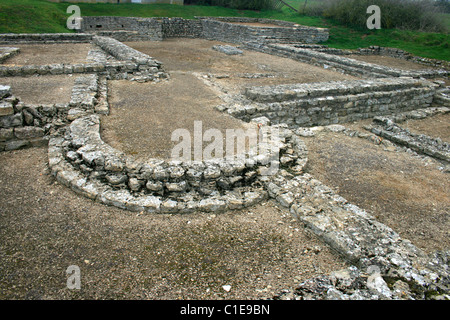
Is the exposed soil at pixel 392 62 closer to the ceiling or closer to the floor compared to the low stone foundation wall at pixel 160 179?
closer to the ceiling

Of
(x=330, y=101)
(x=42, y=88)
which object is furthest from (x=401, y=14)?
(x=42, y=88)

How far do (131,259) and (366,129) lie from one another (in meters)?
8.39

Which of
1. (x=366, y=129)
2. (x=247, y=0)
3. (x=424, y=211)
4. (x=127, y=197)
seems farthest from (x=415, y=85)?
(x=247, y=0)

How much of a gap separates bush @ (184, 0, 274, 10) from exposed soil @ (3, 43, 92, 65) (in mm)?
18776

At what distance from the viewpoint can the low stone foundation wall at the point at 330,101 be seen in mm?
8656

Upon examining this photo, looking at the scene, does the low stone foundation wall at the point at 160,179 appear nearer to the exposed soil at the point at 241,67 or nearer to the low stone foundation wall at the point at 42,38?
the exposed soil at the point at 241,67

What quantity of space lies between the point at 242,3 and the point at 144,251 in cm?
3021

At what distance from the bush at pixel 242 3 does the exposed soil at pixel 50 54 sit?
1878 cm

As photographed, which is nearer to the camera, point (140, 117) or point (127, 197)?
point (127, 197)

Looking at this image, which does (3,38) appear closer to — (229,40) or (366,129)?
(229,40)

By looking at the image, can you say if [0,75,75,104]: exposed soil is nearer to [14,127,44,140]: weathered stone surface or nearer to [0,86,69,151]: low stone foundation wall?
[0,86,69,151]: low stone foundation wall

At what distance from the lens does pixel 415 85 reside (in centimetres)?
1158

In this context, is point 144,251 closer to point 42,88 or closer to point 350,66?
point 42,88

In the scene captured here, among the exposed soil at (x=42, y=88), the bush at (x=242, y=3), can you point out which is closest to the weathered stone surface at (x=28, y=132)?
the exposed soil at (x=42, y=88)
